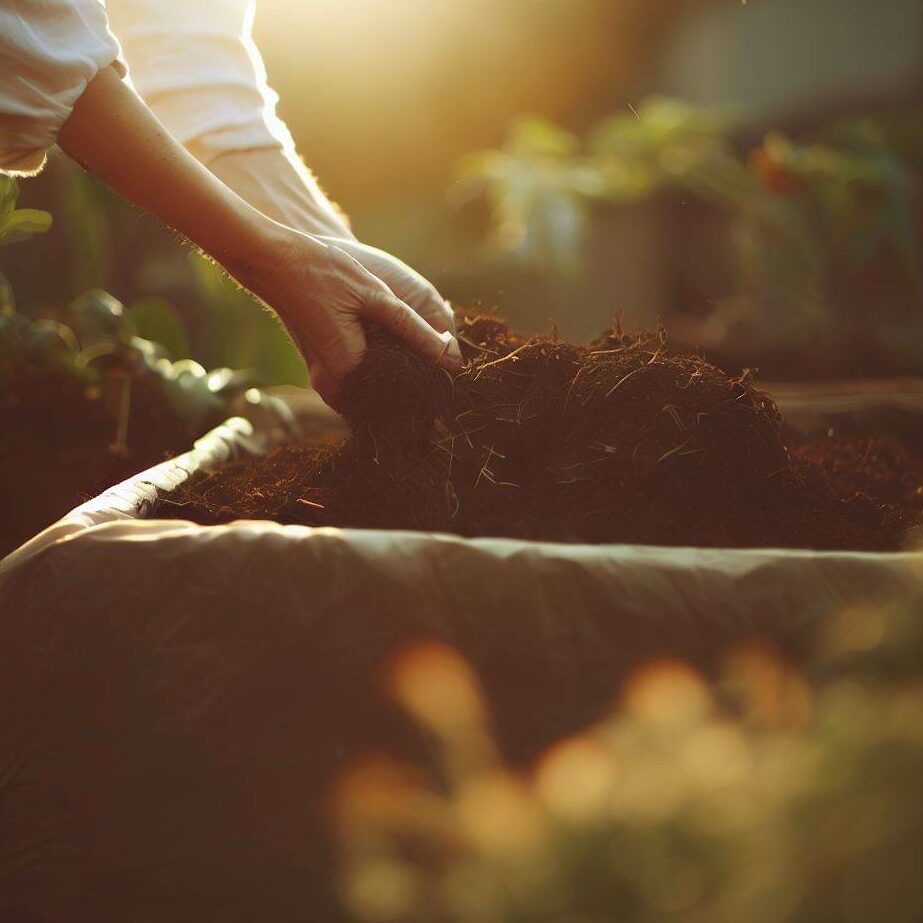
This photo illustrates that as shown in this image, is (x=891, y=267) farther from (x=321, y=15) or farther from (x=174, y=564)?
(x=174, y=564)

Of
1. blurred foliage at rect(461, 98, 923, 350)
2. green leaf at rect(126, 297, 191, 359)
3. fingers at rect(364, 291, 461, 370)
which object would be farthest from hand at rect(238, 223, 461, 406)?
blurred foliage at rect(461, 98, 923, 350)

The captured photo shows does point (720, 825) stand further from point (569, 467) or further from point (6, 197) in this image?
point (6, 197)

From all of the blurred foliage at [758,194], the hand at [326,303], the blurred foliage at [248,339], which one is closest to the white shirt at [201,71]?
the hand at [326,303]

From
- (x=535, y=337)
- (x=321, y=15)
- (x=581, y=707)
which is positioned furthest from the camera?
(x=321, y=15)

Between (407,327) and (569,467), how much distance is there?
23 cm

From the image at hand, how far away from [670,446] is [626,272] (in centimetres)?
417

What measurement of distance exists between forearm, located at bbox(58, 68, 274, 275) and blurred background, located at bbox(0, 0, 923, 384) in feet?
6.08

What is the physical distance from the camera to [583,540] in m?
0.91

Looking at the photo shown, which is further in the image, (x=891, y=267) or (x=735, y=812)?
(x=891, y=267)

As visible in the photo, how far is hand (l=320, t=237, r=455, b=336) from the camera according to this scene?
4.04ft

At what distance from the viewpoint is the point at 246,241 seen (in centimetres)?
97

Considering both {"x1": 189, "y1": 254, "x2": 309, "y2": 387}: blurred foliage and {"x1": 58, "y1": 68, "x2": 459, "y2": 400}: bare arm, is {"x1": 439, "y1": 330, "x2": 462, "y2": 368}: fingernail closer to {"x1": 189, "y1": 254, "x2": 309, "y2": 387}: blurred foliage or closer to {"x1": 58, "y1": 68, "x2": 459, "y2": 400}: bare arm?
{"x1": 58, "y1": 68, "x2": 459, "y2": 400}: bare arm

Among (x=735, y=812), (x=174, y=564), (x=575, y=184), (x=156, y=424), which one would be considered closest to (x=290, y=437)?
(x=156, y=424)

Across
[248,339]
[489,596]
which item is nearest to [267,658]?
[489,596]
